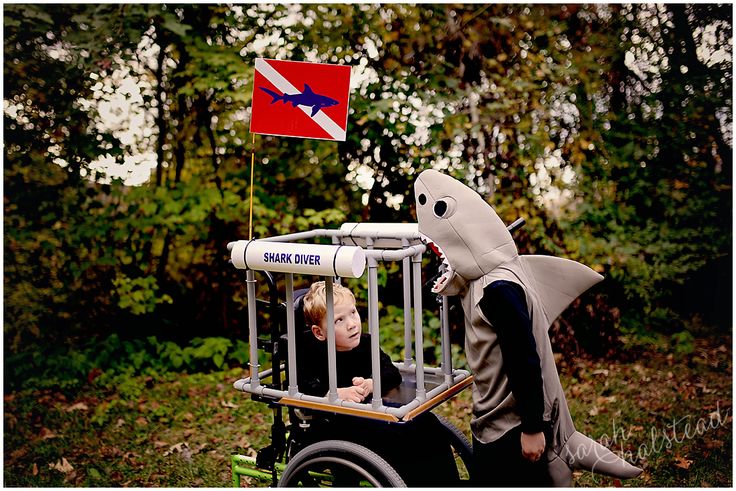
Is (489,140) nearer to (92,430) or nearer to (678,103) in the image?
(678,103)

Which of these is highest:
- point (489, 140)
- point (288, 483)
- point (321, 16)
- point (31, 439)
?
point (321, 16)

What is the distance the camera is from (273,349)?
2.81 metres

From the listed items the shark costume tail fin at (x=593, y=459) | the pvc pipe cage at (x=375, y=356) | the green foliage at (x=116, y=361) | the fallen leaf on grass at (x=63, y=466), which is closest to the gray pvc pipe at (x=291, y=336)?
the pvc pipe cage at (x=375, y=356)

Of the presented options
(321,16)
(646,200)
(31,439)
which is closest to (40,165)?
(31,439)

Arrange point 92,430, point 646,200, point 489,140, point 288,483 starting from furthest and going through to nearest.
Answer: point 646,200 → point 489,140 → point 92,430 → point 288,483

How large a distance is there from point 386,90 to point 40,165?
2.93 m

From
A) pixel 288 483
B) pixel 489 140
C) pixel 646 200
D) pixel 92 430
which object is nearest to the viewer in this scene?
pixel 288 483

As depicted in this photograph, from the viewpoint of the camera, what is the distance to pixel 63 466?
4.29m

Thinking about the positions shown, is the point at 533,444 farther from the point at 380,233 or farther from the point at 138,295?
the point at 138,295

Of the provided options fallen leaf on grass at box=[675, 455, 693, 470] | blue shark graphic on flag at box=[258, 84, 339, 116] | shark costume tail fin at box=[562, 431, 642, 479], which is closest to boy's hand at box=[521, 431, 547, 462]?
shark costume tail fin at box=[562, 431, 642, 479]

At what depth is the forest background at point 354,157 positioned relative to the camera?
18.0 feet

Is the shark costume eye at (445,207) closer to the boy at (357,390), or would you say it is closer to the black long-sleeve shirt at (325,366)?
the boy at (357,390)

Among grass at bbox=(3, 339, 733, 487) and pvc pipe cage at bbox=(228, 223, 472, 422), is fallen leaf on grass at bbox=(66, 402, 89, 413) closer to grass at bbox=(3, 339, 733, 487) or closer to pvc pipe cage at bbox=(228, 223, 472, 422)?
grass at bbox=(3, 339, 733, 487)

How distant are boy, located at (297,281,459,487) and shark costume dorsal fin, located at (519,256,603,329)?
711 mm
